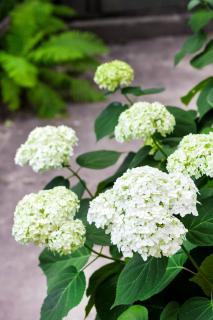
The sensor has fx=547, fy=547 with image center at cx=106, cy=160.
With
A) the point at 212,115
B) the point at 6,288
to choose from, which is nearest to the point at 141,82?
the point at 6,288

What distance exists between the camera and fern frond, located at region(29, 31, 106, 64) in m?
4.78

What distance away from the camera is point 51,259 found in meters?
1.33

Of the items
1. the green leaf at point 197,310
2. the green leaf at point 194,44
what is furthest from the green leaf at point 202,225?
the green leaf at point 194,44

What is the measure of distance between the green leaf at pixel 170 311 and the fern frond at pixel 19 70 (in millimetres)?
3586

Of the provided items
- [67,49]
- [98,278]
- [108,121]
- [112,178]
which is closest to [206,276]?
[98,278]

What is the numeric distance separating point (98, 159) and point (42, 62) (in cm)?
380

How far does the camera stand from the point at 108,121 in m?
1.50

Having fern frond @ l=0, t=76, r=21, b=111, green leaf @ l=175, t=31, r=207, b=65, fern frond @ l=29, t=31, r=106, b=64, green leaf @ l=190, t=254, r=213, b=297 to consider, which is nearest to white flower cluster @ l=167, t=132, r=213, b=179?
green leaf @ l=190, t=254, r=213, b=297

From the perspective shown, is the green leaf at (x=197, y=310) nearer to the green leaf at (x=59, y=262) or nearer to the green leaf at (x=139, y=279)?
the green leaf at (x=139, y=279)

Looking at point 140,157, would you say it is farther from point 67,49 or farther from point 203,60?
point 67,49

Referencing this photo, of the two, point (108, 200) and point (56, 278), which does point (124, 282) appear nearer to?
point (108, 200)

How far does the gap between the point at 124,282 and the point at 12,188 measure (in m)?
2.77

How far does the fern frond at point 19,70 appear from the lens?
4.47 m

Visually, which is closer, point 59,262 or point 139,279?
point 139,279
